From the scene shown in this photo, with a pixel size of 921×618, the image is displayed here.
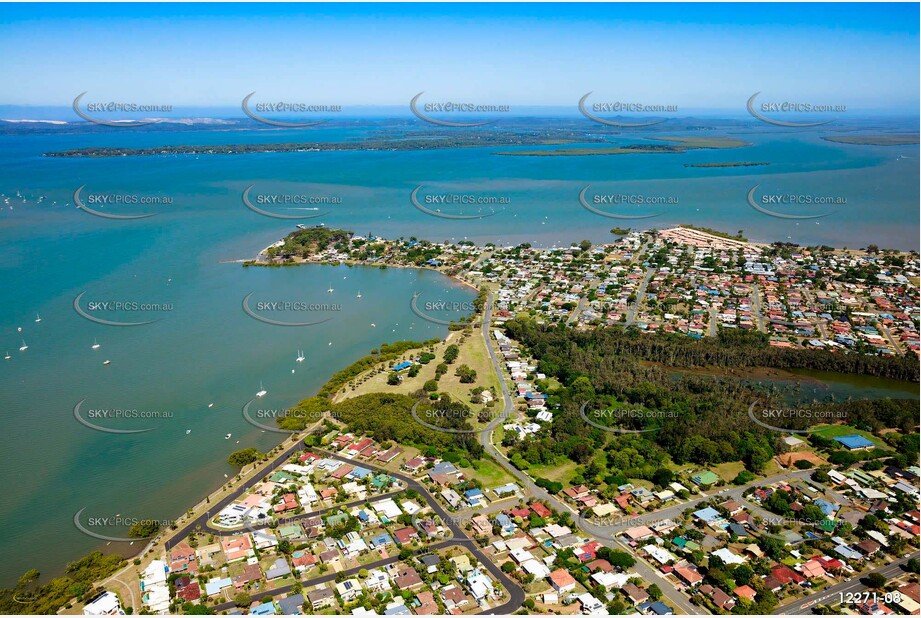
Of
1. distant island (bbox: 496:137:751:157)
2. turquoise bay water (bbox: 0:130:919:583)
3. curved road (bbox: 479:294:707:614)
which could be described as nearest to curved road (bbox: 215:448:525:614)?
curved road (bbox: 479:294:707:614)

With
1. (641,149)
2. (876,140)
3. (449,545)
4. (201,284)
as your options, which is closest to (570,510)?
(449,545)

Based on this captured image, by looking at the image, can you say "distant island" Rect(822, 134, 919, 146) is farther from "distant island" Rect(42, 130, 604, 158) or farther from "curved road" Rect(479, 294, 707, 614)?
"curved road" Rect(479, 294, 707, 614)

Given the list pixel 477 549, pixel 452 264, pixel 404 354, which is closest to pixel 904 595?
pixel 477 549

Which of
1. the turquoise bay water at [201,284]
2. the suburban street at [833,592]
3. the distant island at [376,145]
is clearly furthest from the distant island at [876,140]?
the suburban street at [833,592]

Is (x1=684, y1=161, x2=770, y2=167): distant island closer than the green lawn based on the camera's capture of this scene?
No

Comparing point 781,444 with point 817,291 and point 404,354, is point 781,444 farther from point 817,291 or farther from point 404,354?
point 817,291

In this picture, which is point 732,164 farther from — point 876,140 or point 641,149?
point 876,140
